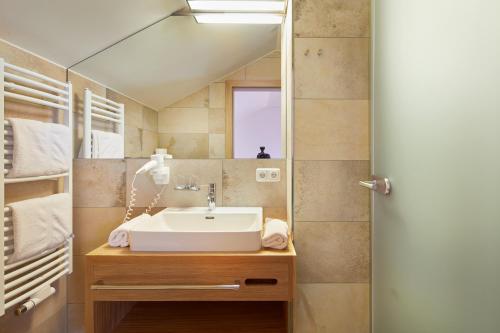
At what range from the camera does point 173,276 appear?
1.16 metres

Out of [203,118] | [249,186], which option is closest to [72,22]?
[203,118]

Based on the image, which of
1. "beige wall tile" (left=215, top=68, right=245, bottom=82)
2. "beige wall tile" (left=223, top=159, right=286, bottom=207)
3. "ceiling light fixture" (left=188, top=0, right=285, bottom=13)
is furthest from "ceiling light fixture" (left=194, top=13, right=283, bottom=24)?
"beige wall tile" (left=223, top=159, right=286, bottom=207)

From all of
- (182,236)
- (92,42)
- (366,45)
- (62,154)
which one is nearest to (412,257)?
(182,236)

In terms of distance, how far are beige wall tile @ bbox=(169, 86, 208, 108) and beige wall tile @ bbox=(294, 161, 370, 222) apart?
0.67 meters

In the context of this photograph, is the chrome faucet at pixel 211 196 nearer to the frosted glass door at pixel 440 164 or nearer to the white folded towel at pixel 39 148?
the white folded towel at pixel 39 148

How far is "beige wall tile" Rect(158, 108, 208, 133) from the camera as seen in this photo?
5.44 ft

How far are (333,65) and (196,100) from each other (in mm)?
766

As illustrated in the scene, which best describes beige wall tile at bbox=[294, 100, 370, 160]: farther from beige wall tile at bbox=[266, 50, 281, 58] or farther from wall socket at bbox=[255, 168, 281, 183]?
beige wall tile at bbox=[266, 50, 281, 58]

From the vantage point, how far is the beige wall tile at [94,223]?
1.64 meters

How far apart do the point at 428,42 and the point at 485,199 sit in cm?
48

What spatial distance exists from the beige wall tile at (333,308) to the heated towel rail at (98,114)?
1.31 metres

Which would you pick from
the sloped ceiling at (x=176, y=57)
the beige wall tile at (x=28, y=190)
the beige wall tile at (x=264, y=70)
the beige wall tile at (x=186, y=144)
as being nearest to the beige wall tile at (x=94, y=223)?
the beige wall tile at (x=28, y=190)

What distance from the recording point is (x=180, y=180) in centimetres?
165

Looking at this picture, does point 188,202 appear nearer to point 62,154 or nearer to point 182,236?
point 182,236
